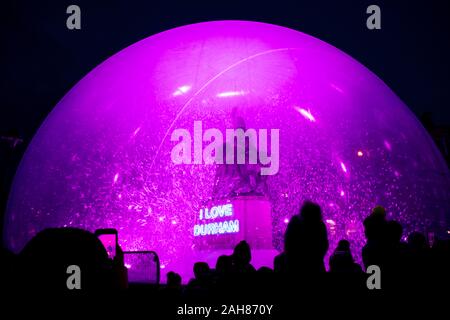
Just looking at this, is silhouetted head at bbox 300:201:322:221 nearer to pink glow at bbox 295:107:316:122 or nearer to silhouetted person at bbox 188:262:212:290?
silhouetted person at bbox 188:262:212:290

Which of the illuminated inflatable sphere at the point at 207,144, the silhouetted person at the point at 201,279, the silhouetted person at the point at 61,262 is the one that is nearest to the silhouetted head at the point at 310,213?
the silhouetted person at the point at 201,279

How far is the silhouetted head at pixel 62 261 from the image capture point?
3.79 ft

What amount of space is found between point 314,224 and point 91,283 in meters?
1.54

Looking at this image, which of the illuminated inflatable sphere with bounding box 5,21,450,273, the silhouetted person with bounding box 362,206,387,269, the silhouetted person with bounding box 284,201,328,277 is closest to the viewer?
the silhouetted person with bounding box 284,201,328,277

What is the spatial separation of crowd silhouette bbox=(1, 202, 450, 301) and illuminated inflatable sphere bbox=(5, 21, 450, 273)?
4258 mm

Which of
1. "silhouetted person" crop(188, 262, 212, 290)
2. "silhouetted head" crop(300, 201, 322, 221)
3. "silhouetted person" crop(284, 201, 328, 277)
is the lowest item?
"silhouetted person" crop(188, 262, 212, 290)

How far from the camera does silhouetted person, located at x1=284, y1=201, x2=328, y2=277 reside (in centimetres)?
222

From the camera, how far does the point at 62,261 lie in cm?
116

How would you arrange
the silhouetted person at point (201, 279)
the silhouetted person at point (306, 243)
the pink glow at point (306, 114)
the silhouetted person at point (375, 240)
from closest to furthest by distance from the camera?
the silhouetted person at point (306, 243) < the silhouetted person at point (375, 240) < the silhouetted person at point (201, 279) < the pink glow at point (306, 114)

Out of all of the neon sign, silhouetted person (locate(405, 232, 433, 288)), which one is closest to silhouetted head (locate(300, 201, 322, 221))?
silhouetted person (locate(405, 232, 433, 288))

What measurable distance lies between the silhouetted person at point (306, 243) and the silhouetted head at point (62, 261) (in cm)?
124

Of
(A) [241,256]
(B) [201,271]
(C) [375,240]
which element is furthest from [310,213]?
(B) [201,271]

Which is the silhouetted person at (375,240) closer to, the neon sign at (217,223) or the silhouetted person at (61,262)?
the silhouetted person at (61,262)

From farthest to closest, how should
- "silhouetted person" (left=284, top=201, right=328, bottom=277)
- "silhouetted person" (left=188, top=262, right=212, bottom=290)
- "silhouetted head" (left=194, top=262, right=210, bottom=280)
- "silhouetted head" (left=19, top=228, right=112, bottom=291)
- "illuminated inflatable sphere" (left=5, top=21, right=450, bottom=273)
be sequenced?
1. "illuminated inflatable sphere" (left=5, top=21, right=450, bottom=273)
2. "silhouetted head" (left=194, top=262, right=210, bottom=280)
3. "silhouetted person" (left=188, top=262, right=212, bottom=290)
4. "silhouetted person" (left=284, top=201, right=328, bottom=277)
5. "silhouetted head" (left=19, top=228, right=112, bottom=291)
